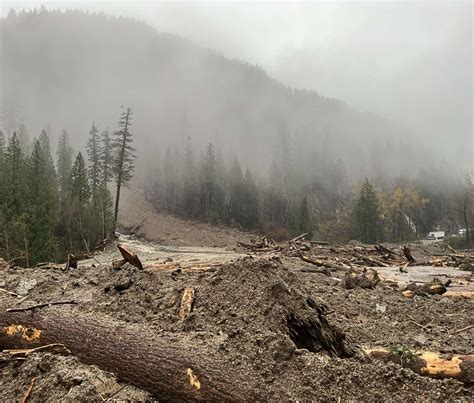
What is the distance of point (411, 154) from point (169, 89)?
110 meters

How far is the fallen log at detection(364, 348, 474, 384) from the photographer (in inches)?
155

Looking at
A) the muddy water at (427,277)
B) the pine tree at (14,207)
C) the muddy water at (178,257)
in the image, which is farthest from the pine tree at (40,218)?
the muddy water at (427,277)

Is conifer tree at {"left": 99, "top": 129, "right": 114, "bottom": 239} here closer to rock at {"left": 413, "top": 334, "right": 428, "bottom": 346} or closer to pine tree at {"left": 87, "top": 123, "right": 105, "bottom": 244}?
pine tree at {"left": 87, "top": 123, "right": 105, "bottom": 244}

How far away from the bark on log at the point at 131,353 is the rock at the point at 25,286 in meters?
1.49

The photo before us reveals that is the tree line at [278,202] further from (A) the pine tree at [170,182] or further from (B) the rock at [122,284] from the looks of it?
(B) the rock at [122,284]

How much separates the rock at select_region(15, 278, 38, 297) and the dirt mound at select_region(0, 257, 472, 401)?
72 millimetres

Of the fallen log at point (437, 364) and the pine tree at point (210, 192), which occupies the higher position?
the pine tree at point (210, 192)

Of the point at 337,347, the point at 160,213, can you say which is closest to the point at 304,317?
the point at 337,347

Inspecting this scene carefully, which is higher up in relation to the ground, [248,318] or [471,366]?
[248,318]

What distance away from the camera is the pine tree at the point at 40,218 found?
1131 inches

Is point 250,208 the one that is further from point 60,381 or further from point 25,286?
point 60,381

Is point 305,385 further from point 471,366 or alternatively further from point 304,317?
point 471,366

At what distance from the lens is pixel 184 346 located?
3953 mm

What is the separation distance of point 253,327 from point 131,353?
1.44 metres
